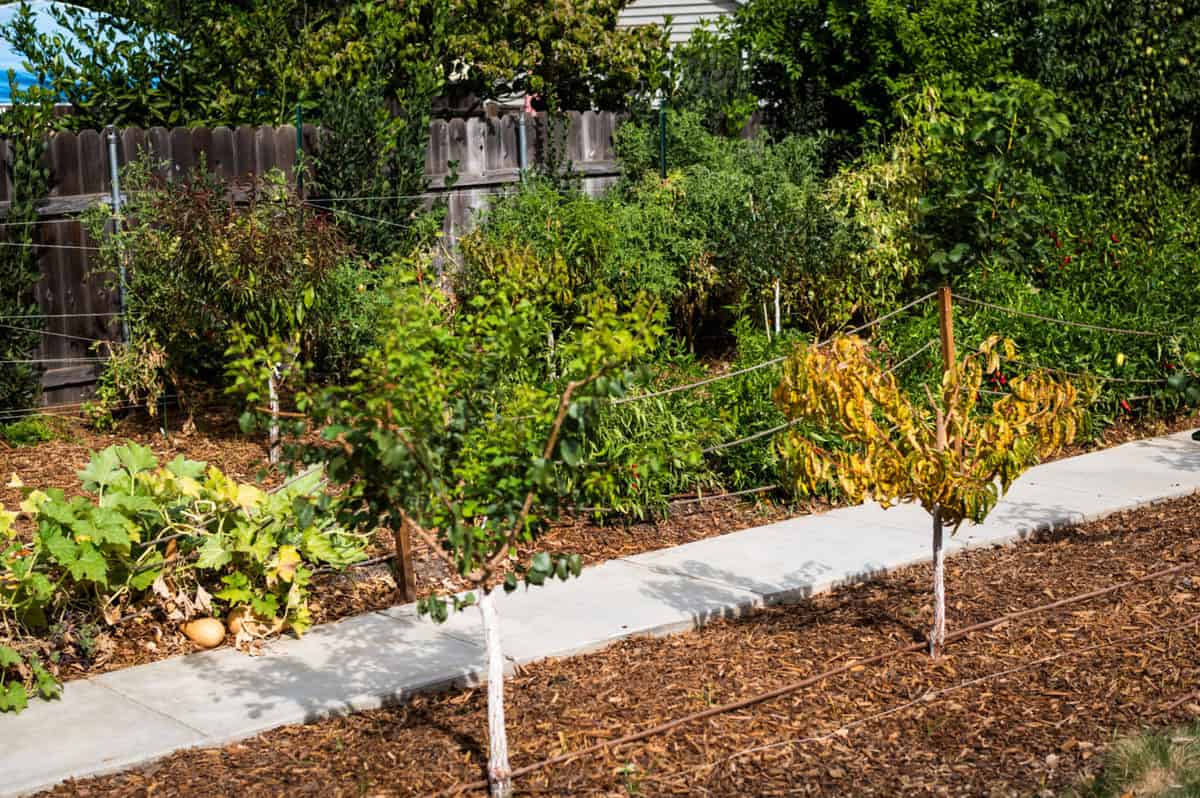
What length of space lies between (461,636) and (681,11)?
15724 mm

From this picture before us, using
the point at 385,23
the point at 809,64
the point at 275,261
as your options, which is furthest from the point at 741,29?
the point at 275,261

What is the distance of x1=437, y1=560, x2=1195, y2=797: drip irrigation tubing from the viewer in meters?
4.77

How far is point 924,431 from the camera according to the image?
575cm

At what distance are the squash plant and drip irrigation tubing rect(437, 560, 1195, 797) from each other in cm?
169

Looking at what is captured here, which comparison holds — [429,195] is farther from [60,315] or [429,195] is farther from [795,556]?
[795,556]

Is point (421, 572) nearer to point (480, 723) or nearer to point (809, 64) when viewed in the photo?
point (480, 723)

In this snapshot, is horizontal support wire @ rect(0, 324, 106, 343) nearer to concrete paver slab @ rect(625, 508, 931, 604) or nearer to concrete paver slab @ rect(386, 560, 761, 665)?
concrete paver slab @ rect(386, 560, 761, 665)

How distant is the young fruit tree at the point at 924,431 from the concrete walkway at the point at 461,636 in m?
1.18

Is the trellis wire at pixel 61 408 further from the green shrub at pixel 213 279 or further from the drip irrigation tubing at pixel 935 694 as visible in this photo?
the drip irrigation tubing at pixel 935 694

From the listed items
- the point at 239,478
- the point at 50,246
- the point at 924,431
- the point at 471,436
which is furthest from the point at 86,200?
the point at 924,431

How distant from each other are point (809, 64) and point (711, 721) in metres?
10.8

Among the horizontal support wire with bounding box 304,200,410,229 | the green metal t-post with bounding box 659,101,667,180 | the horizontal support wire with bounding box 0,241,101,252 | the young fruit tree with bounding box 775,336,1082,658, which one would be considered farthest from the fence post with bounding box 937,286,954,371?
the green metal t-post with bounding box 659,101,667,180

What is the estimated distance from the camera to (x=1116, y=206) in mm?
13289

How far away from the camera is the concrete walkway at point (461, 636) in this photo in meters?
5.00
